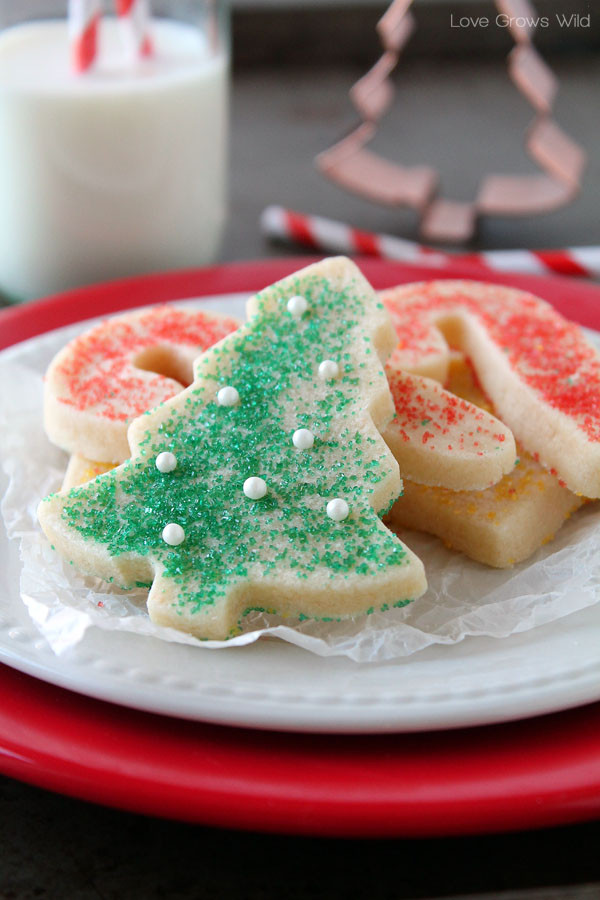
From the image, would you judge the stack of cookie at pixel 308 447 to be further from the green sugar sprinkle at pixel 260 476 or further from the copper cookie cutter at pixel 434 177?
the copper cookie cutter at pixel 434 177

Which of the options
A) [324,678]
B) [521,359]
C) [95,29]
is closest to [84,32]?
[95,29]

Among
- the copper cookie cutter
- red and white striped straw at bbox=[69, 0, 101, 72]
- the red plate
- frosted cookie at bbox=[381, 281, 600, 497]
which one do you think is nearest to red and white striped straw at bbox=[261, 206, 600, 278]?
the copper cookie cutter

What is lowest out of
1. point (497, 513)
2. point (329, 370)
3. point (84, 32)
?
point (497, 513)

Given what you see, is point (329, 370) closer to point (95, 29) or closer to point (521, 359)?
point (521, 359)

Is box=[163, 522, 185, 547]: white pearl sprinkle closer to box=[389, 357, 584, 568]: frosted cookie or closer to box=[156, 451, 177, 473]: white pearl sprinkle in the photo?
box=[156, 451, 177, 473]: white pearl sprinkle

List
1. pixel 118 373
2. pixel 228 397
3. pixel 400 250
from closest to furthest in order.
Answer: pixel 228 397, pixel 118 373, pixel 400 250

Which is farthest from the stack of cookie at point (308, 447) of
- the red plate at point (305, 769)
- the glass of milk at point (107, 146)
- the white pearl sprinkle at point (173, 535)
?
the glass of milk at point (107, 146)

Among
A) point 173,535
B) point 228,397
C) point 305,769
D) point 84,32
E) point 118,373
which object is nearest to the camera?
point 305,769

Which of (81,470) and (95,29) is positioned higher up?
(95,29)
